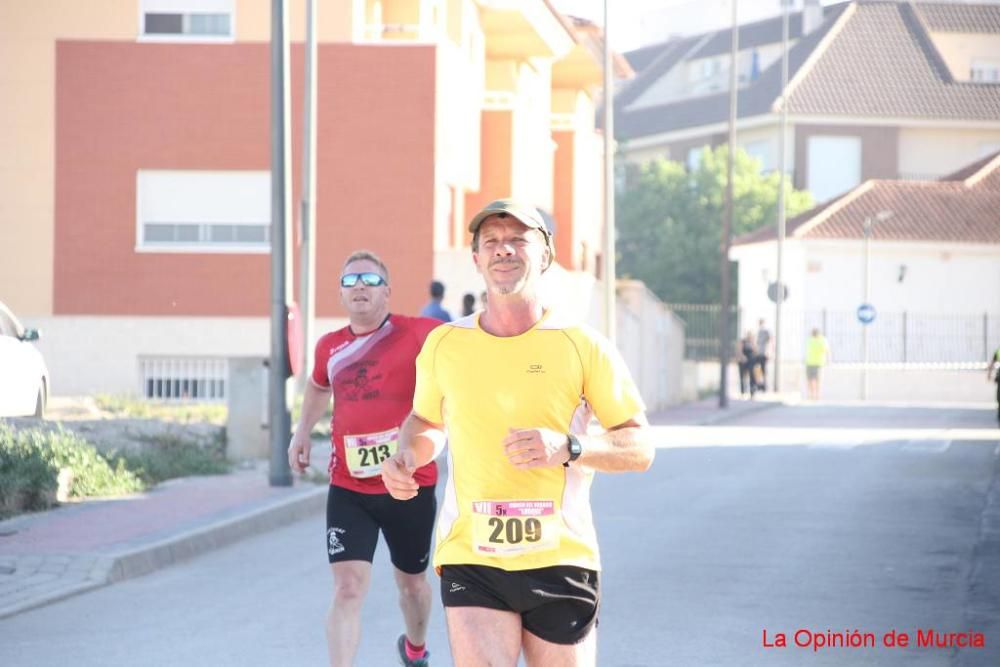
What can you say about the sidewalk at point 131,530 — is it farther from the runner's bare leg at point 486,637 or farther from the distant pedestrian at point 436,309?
the runner's bare leg at point 486,637

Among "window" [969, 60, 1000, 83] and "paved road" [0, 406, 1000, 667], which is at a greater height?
"window" [969, 60, 1000, 83]

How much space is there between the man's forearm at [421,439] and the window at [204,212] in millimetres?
25880

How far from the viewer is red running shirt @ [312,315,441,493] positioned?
775 cm

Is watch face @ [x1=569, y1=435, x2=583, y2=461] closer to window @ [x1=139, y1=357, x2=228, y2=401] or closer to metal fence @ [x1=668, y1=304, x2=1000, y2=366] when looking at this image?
window @ [x1=139, y1=357, x2=228, y2=401]

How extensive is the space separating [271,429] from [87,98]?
1699 centimetres

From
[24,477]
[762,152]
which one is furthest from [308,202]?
[762,152]

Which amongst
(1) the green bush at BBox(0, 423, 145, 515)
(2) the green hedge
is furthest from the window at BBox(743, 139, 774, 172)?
(1) the green bush at BBox(0, 423, 145, 515)

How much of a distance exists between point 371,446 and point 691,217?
206ft

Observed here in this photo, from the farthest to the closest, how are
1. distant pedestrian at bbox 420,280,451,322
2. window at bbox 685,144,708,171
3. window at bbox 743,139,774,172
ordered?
window at bbox 685,144,708,171 → window at bbox 743,139,774,172 → distant pedestrian at bbox 420,280,451,322

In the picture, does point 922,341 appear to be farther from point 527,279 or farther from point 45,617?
point 527,279

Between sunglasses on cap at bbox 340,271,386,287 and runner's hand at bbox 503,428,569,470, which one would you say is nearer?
runner's hand at bbox 503,428,569,470

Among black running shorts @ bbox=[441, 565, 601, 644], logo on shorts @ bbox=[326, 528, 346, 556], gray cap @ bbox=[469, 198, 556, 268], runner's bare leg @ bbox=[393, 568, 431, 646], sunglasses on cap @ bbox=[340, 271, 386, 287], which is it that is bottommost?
runner's bare leg @ bbox=[393, 568, 431, 646]

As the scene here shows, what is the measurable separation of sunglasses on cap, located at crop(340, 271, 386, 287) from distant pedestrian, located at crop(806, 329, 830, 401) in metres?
39.2

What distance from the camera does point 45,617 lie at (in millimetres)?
9914
